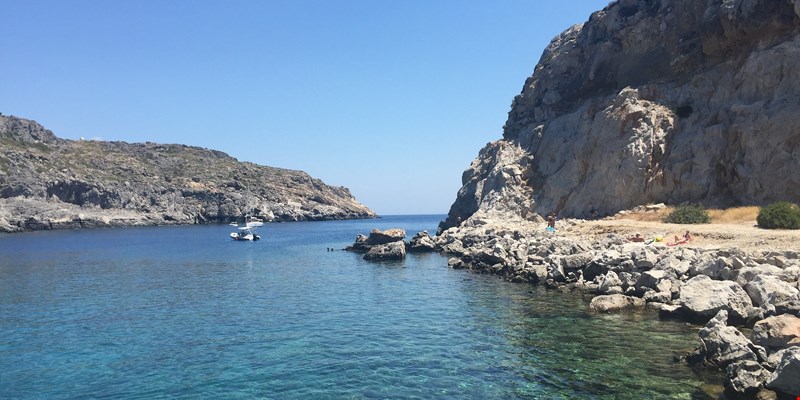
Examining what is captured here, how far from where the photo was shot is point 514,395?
1334 centimetres

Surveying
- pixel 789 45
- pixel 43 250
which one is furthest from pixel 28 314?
pixel 789 45

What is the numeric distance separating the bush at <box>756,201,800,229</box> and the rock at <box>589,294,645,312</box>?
13872mm

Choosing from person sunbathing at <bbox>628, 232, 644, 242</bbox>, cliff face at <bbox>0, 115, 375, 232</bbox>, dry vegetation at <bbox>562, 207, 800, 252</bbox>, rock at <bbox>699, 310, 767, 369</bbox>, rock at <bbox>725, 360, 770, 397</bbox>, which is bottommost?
rock at <bbox>725, 360, 770, 397</bbox>

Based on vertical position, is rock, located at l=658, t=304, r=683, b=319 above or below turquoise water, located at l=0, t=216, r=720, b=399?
above

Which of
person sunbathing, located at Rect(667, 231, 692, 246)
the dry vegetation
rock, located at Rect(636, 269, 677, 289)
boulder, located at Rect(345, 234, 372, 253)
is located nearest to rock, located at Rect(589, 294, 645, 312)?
rock, located at Rect(636, 269, 677, 289)

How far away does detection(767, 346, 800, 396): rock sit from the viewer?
11047mm

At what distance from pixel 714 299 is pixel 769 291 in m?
1.75

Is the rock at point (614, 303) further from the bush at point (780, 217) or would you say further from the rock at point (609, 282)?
the bush at point (780, 217)

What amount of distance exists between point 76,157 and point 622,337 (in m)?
175

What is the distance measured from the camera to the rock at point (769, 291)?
16.8 metres

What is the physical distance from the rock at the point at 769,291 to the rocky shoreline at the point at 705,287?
0.09 feet

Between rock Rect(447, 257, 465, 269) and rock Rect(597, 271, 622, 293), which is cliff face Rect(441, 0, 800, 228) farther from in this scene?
rock Rect(597, 271, 622, 293)

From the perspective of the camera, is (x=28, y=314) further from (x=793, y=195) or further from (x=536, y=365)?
(x=793, y=195)

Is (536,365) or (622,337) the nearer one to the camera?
(536,365)
